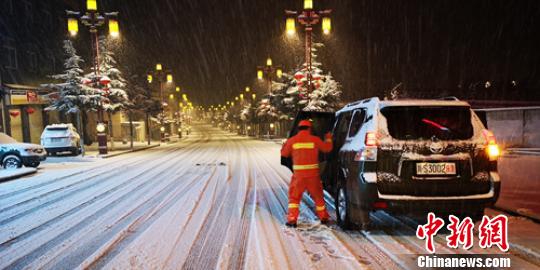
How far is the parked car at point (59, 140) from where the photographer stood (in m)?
23.1

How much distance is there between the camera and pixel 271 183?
11.0 metres

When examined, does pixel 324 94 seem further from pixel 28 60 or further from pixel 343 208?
pixel 343 208

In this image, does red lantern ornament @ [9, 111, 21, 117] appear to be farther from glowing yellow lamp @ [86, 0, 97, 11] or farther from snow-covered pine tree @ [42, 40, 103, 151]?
glowing yellow lamp @ [86, 0, 97, 11]

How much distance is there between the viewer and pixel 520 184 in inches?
344

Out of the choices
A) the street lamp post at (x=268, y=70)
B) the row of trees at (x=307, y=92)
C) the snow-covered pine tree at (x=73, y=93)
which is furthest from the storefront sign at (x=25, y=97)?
the row of trees at (x=307, y=92)

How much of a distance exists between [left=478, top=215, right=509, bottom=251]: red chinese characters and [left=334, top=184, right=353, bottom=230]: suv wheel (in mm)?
1771

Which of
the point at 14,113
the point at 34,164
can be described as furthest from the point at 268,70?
the point at 34,164

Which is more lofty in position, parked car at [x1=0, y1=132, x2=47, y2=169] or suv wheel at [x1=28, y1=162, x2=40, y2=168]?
parked car at [x1=0, y1=132, x2=47, y2=169]

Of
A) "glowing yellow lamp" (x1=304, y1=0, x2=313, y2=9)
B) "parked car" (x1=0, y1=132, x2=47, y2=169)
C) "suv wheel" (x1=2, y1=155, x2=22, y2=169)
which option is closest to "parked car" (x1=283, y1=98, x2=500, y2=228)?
"parked car" (x1=0, y1=132, x2=47, y2=169)

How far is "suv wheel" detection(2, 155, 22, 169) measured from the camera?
15.9 m

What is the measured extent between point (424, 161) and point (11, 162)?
17.0 metres

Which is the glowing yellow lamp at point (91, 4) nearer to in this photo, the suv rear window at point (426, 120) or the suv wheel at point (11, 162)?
the suv wheel at point (11, 162)

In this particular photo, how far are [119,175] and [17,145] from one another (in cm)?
574

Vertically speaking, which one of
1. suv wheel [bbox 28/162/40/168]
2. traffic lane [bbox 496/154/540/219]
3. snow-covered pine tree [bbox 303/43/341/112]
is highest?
snow-covered pine tree [bbox 303/43/341/112]
